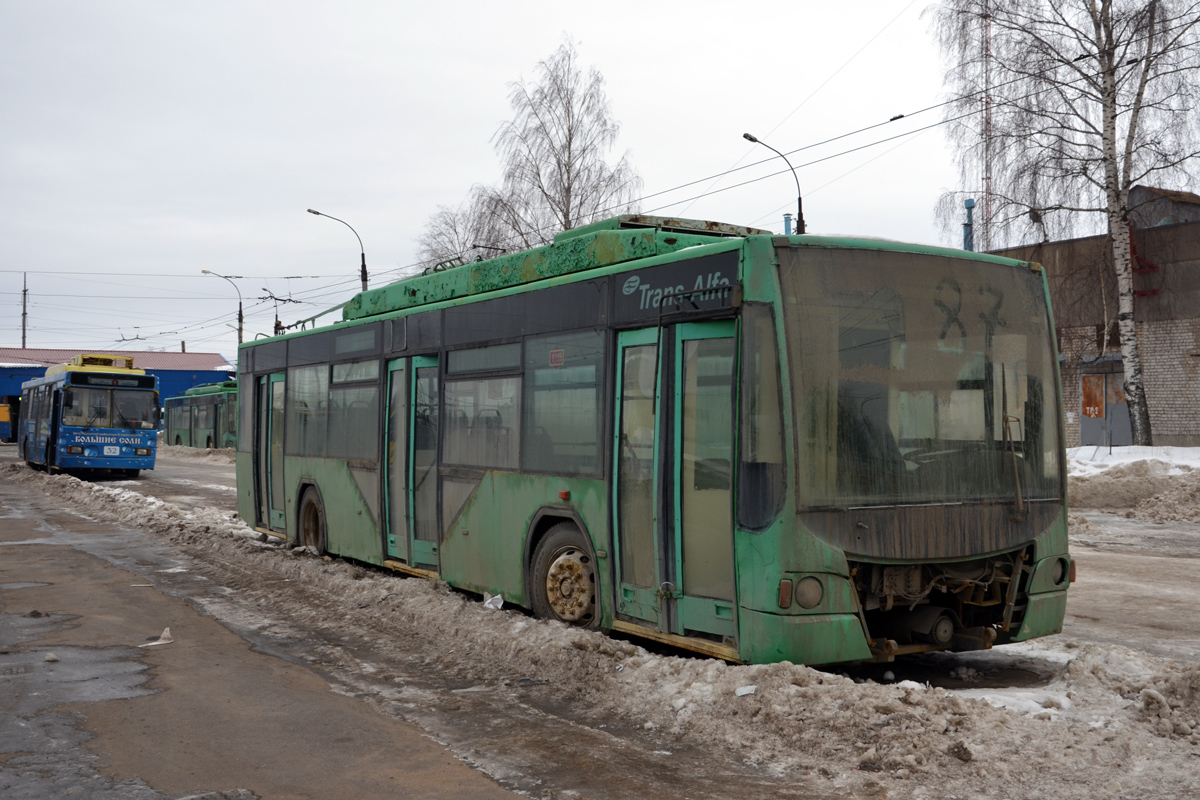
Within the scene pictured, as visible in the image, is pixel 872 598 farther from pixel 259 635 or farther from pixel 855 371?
pixel 259 635

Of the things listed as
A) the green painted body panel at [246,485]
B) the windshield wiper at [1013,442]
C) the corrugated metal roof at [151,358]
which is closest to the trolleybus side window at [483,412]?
the windshield wiper at [1013,442]

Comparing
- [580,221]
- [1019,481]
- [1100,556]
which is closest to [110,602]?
[1019,481]

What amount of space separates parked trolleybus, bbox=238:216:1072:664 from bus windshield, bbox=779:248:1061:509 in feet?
0.04

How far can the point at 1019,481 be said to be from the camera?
21.5ft

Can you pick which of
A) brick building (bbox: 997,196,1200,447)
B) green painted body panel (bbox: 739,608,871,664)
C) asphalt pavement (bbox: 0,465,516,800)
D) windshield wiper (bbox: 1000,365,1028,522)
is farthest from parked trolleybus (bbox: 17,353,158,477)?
windshield wiper (bbox: 1000,365,1028,522)

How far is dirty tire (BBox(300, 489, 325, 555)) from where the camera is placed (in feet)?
39.3

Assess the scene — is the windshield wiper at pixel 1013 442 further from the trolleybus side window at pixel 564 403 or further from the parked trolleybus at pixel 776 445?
the trolleybus side window at pixel 564 403

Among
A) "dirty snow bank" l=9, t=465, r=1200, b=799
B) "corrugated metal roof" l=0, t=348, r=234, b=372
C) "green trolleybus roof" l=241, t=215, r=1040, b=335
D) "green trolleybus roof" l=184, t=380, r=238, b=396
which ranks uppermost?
"corrugated metal roof" l=0, t=348, r=234, b=372

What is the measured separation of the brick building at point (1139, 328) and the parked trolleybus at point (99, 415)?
23382 mm

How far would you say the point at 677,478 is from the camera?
21.3ft

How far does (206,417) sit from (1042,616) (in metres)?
47.6

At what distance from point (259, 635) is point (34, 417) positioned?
27826 mm

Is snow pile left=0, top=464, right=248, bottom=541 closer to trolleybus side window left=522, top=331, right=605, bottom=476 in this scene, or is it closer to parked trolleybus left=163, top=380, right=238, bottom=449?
trolleybus side window left=522, top=331, right=605, bottom=476

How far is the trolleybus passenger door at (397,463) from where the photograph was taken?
1001cm
